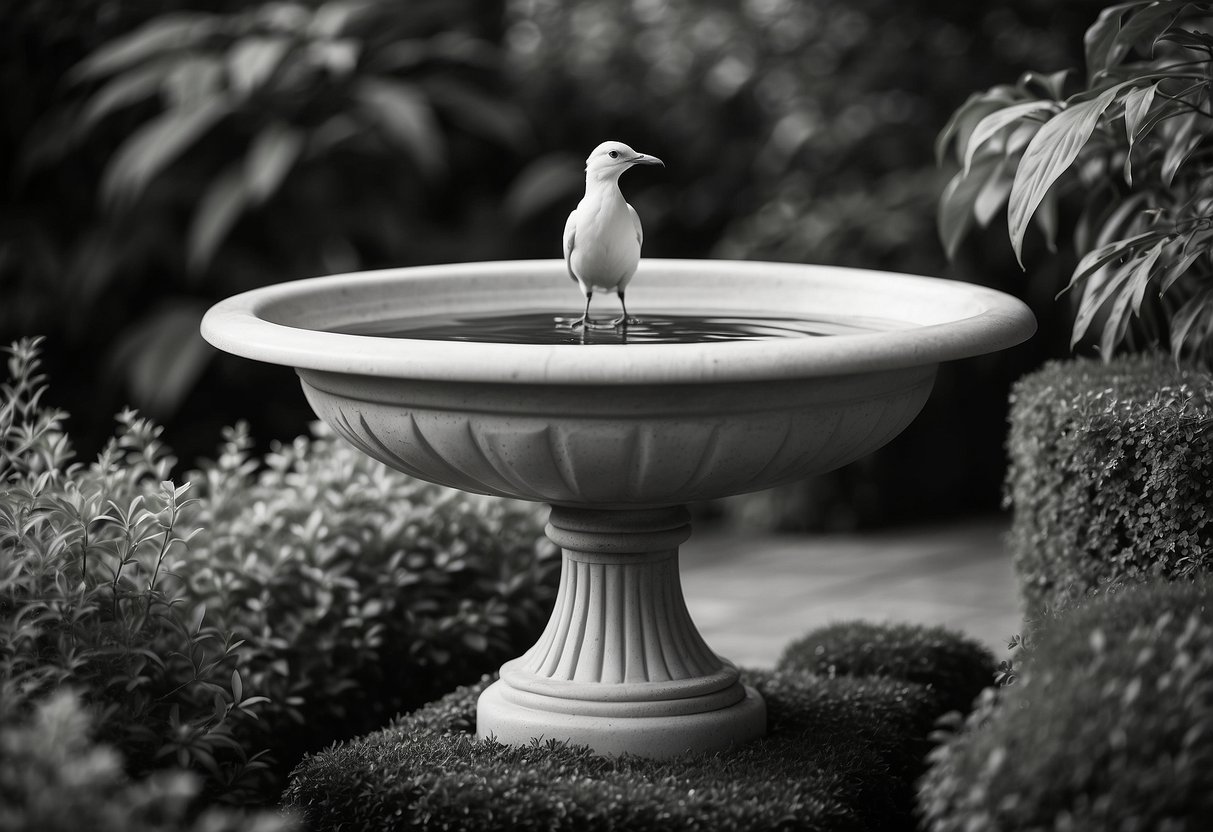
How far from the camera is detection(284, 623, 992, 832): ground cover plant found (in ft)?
7.63

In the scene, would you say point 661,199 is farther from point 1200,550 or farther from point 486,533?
point 1200,550

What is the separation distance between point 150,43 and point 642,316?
359 centimetres

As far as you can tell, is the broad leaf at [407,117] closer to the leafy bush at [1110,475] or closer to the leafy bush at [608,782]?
the leafy bush at [1110,475]

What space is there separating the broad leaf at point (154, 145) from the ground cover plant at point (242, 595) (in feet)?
7.74

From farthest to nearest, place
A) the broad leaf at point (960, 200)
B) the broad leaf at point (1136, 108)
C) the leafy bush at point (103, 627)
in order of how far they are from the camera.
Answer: the broad leaf at point (960, 200)
the broad leaf at point (1136, 108)
the leafy bush at point (103, 627)

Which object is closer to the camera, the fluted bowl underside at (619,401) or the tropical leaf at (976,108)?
the fluted bowl underside at (619,401)

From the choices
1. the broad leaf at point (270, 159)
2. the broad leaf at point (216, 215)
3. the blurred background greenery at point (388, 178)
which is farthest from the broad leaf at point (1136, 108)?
the broad leaf at point (216, 215)

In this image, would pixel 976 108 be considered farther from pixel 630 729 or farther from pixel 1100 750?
pixel 1100 750

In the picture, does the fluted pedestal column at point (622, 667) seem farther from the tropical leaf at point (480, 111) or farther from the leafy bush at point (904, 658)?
the tropical leaf at point (480, 111)

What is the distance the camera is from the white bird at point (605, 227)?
2670 millimetres

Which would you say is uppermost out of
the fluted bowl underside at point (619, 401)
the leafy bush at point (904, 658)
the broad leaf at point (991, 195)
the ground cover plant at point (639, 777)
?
the broad leaf at point (991, 195)

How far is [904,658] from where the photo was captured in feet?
10.9

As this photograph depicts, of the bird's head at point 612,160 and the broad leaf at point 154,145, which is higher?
the broad leaf at point 154,145

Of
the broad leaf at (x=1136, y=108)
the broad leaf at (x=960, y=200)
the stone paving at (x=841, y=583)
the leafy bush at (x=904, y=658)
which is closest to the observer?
the broad leaf at (x=1136, y=108)
